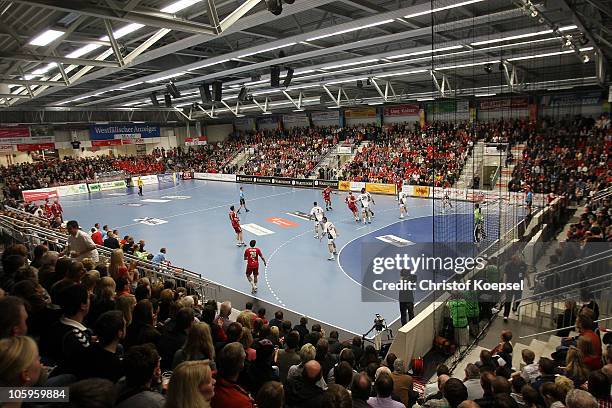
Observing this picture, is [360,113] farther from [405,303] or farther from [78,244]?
[78,244]

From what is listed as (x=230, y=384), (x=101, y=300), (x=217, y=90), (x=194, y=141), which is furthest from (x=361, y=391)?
(x=194, y=141)

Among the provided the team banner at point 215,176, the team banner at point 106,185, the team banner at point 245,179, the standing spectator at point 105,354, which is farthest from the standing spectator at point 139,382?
the team banner at point 106,185

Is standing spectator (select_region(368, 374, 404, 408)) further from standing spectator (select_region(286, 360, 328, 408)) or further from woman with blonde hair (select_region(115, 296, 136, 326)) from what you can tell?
woman with blonde hair (select_region(115, 296, 136, 326))

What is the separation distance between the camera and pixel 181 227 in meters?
20.3

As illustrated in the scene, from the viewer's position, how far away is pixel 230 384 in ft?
9.96

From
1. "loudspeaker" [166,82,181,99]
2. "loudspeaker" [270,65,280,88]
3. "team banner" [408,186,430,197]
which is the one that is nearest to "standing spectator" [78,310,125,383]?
"loudspeaker" [270,65,280,88]

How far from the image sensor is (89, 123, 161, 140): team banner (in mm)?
40062

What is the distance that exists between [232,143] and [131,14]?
4097 centimetres

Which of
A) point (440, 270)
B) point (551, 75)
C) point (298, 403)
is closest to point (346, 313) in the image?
point (440, 270)

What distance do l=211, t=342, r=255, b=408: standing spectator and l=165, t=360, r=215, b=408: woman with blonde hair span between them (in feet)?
2.30

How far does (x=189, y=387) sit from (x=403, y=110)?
118ft

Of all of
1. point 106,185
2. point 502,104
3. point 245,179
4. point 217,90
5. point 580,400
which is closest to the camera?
point 580,400

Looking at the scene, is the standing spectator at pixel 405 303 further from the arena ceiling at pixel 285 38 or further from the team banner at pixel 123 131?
the team banner at pixel 123 131

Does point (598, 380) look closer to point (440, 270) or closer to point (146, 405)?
point (146, 405)
